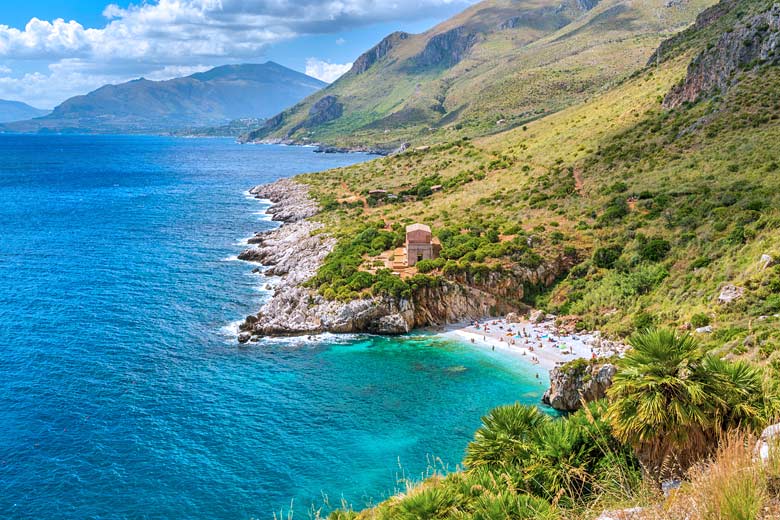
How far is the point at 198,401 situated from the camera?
136 feet

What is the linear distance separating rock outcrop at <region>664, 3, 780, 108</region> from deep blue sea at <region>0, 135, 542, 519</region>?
2080 inches

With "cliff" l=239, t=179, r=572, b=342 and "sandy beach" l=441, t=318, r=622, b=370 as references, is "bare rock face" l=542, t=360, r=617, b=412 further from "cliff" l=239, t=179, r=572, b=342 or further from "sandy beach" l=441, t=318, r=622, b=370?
"cliff" l=239, t=179, r=572, b=342

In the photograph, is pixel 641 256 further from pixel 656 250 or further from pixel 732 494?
pixel 732 494

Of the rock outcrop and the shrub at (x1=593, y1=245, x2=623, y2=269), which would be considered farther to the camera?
the rock outcrop

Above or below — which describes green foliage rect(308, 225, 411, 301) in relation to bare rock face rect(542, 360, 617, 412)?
above

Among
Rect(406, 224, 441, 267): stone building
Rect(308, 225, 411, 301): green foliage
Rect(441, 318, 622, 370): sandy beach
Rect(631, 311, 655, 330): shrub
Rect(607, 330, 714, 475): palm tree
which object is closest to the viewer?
Rect(607, 330, 714, 475): palm tree

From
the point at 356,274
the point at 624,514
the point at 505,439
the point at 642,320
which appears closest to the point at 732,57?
the point at 642,320

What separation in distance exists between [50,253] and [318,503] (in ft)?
230

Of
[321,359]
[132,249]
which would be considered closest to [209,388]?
[321,359]

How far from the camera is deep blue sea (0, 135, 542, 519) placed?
31.6 metres

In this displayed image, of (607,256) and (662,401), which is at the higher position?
(662,401)

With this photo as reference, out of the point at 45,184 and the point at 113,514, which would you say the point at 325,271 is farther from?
the point at 45,184

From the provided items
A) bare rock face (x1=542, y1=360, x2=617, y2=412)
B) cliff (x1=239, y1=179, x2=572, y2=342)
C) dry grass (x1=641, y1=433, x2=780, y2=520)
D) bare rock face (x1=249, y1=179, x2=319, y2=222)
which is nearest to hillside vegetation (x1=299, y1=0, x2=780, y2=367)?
cliff (x1=239, y1=179, x2=572, y2=342)

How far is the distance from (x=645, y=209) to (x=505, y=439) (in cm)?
4860
